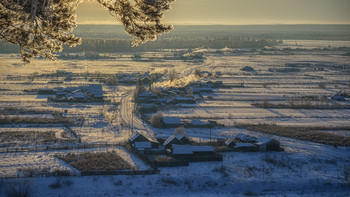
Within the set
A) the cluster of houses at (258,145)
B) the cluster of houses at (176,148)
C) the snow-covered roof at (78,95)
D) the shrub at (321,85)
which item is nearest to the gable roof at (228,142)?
the cluster of houses at (258,145)

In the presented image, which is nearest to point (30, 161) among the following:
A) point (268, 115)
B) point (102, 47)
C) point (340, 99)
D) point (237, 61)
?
point (268, 115)

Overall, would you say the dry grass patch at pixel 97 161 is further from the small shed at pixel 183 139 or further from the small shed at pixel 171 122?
the small shed at pixel 171 122

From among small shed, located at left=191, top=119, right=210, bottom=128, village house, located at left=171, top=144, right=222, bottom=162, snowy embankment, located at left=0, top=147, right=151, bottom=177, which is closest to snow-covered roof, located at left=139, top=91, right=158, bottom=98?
small shed, located at left=191, top=119, right=210, bottom=128

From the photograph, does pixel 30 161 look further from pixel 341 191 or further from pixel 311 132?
pixel 311 132

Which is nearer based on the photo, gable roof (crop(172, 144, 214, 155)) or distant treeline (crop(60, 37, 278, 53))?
gable roof (crop(172, 144, 214, 155))

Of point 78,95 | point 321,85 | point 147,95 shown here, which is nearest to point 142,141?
point 147,95

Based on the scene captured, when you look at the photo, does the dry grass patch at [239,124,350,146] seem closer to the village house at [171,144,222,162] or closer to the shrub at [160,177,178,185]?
the village house at [171,144,222,162]
